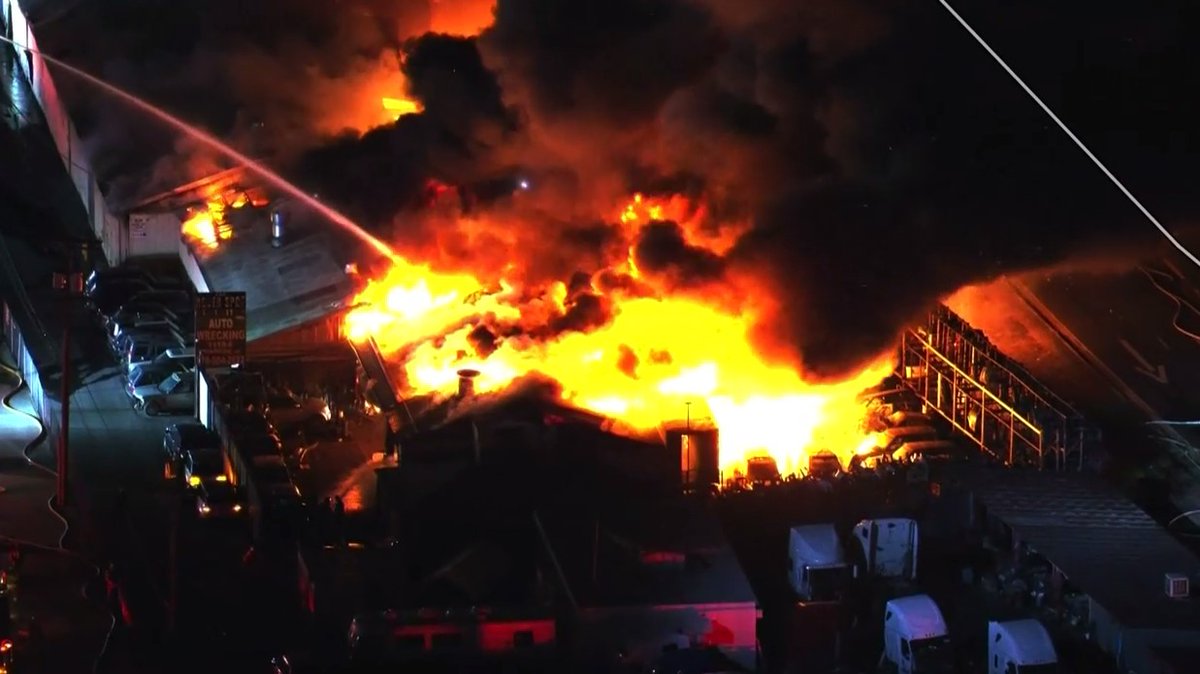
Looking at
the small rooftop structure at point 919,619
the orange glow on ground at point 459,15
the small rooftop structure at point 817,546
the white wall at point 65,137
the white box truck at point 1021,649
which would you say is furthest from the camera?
the orange glow on ground at point 459,15

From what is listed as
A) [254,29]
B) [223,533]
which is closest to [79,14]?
[254,29]

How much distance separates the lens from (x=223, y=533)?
28766 millimetres

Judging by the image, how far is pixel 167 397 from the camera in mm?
34094

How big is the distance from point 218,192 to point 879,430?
61.2ft

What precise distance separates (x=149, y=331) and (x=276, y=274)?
3.66 meters

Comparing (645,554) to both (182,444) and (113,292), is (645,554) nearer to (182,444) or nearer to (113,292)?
(182,444)

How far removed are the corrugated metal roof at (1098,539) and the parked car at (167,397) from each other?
568 inches

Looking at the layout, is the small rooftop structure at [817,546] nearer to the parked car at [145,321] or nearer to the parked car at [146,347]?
the parked car at [146,347]

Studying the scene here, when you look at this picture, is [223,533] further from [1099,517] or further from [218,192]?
[218,192]

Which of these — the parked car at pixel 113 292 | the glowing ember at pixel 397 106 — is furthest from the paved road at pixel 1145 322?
the parked car at pixel 113 292

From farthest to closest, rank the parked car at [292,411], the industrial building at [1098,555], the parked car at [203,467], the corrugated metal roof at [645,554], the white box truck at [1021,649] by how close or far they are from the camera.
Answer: the parked car at [292,411], the parked car at [203,467], the corrugated metal roof at [645,554], the industrial building at [1098,555], the white box truck at [1021,649]

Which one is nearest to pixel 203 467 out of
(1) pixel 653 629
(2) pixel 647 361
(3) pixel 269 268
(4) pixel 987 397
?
(2) pixel 647 361

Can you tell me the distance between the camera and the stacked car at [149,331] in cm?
3422

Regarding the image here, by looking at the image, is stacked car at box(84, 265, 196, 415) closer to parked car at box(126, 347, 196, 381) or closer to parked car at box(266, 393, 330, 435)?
parked car at box(126, 347, 196, 381)
